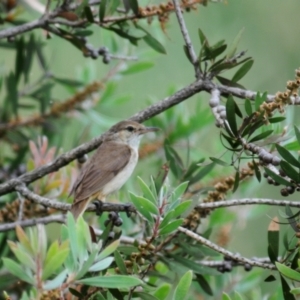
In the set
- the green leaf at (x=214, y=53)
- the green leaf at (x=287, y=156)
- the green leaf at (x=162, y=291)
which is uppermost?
the green leaf at (x=214, y=53)

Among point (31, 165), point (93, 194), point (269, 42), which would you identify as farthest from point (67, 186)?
point (269, 42)

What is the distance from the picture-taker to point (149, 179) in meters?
2.82

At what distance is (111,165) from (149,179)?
1.14 meters

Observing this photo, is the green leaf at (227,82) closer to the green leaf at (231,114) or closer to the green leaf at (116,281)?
the green leaf at (231,114)

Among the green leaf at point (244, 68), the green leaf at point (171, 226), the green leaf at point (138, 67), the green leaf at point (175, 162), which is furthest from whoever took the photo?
the green leaf at point (138, 67)

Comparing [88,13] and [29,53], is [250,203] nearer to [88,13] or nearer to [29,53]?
[88,13]

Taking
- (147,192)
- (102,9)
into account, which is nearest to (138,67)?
(102,9)

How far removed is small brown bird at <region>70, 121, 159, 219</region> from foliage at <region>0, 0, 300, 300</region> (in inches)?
3.7

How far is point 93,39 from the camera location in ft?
22.0

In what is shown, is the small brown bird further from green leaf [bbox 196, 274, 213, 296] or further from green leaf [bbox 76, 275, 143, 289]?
green leaf [bbox 76, 275, 143, 289]

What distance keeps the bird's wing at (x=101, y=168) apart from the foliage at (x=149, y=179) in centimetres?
12

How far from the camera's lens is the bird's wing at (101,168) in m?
3.30

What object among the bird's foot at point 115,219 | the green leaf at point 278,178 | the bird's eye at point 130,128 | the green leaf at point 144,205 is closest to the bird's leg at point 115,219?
the bird's foot at point 115,219

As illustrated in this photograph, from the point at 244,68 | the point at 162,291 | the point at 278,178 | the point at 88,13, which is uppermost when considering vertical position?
the point at 88,13
